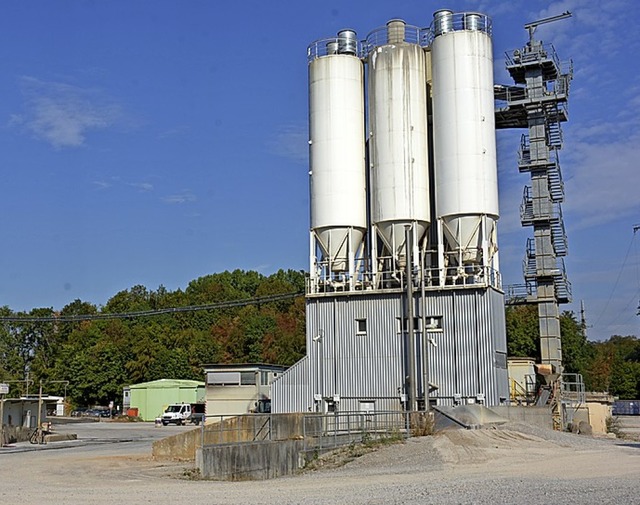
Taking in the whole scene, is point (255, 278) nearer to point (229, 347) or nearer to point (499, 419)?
point (229, 347)

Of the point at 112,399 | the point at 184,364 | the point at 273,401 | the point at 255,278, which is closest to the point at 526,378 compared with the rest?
the point at 273,401

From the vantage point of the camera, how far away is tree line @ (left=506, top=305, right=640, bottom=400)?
91.4 meters

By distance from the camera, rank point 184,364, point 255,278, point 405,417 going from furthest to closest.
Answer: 1. point 255,278
2. point 184,364
3. point 405,417

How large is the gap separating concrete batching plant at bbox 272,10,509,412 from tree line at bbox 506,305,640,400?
41.2 metres

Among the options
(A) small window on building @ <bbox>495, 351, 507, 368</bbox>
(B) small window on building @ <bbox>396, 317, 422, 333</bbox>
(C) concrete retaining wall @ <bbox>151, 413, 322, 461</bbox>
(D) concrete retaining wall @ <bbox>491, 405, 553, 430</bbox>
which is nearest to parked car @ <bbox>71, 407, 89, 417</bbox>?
(B) small window on building @ <bbox>396, 317, 422, 333</bbox>

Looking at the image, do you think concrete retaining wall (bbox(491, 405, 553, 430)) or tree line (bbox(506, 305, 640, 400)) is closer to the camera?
concrete retaining wall (bbox(491, 405, 553, 430))

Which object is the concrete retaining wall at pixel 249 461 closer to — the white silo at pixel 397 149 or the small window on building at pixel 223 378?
the white silo at pixel 397 149

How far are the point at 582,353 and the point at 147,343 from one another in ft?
173

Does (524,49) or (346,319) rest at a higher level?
(524,49)

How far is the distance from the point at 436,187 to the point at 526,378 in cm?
1466

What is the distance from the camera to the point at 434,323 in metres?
40.7

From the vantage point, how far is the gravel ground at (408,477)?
19203 millimetres

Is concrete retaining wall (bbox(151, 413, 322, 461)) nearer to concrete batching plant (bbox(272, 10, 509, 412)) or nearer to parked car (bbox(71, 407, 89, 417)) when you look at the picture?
concrete batching plant (bbox(272, 10, 509, 412))

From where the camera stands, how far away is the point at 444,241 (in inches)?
1674
